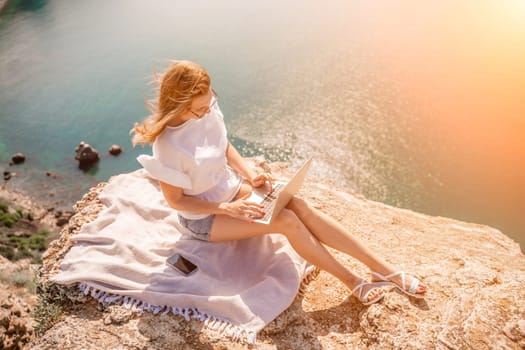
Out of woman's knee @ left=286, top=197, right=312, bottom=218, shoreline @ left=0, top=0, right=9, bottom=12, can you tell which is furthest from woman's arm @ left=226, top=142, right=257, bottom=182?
shoreline @ left=0, top=0, right=9, bottom=12

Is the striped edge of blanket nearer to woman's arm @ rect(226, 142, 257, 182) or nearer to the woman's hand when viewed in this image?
the woman's hand

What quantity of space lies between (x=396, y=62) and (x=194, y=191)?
34.8 feet

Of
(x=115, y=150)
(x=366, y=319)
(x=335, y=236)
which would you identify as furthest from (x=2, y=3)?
(x=366, y=319)

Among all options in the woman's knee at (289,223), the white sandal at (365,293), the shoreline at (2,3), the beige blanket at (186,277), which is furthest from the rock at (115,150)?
the shoreline at (2,3)

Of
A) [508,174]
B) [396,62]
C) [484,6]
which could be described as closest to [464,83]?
[396,62]

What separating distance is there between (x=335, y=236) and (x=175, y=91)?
159cm

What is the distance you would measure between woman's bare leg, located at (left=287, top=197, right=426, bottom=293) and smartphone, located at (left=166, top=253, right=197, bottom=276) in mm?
951

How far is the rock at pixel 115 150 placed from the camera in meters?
13.7

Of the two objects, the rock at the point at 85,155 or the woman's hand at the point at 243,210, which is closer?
the woman's hand at the point at 243,210

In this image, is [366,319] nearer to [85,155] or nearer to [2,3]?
[85,155]

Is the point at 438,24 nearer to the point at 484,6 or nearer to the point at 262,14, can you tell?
the point at 484,6

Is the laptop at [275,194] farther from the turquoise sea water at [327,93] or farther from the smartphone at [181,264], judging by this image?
the turquoise sea water at [327,93]

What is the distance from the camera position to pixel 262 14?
15766 mm

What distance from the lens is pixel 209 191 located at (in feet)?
10.4
